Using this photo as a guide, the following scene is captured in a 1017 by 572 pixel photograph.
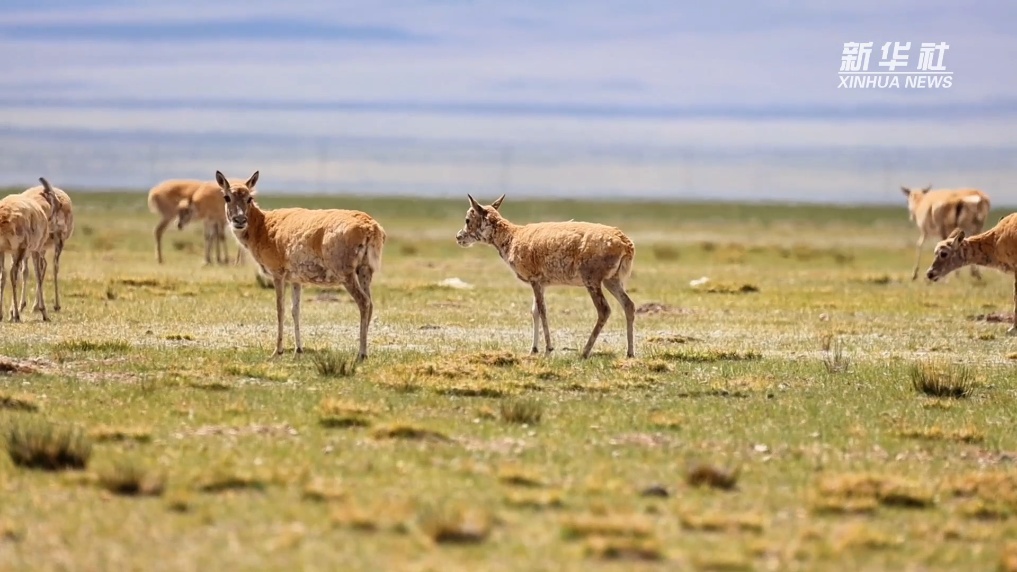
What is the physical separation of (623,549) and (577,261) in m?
10.6

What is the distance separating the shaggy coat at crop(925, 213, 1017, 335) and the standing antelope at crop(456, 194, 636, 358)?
9031mm

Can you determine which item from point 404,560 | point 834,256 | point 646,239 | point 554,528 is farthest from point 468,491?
point 646,239

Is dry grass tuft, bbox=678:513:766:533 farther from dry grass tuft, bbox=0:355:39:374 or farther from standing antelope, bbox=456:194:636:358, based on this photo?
dry grass tuft, bbox=0:355:39:374

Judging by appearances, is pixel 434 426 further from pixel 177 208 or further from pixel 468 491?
pixel 177 208

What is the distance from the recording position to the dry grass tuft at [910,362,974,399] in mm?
17125

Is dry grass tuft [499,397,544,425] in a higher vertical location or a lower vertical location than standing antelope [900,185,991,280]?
lower

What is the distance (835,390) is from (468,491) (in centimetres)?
756

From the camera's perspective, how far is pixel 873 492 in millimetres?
A: 11438

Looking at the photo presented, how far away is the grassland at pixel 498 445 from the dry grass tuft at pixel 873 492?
26mm

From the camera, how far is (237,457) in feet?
40.3

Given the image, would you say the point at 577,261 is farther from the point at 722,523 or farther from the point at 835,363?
the point at 722,523

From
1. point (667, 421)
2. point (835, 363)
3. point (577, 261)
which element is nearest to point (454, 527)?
point (667, 421)

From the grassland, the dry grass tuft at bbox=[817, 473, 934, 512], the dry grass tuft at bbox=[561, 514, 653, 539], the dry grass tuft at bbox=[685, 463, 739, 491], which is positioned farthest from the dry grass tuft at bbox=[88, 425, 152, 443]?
the dry grass tuft at bbox=[817, 473, 934, 512]

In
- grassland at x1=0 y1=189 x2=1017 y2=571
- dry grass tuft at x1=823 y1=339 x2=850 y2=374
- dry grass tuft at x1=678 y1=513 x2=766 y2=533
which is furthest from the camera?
dry grass tuft at x1=823 y1=339 x2=850 y2=374
